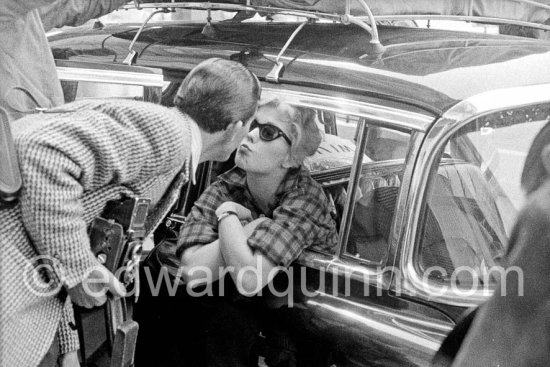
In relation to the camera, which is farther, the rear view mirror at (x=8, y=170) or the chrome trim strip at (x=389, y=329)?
the chrome trim strip at (x=389, y=329)

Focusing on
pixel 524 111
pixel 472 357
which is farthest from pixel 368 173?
pixel 472 357

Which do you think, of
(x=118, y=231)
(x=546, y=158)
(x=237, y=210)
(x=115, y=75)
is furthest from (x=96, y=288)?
(x=546, y=158)

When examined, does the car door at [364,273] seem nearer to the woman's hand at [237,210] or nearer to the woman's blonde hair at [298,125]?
the woman's blonde hair at [298,125]

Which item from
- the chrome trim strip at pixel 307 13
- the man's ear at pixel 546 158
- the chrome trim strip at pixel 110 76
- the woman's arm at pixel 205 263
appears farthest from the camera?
the chrome trim strip at pixel 110 76

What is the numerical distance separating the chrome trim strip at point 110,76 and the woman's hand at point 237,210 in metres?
0.67

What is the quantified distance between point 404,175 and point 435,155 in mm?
110

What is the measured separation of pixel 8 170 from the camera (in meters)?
2.27

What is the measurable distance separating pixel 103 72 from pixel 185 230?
0.92 meters

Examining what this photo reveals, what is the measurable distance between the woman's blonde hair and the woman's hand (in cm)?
24

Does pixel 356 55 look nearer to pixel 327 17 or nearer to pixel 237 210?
pixel 327 17

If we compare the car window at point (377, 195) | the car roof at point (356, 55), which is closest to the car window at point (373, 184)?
the car window at point (377, 195)

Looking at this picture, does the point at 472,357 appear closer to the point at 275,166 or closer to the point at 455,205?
the point at 455,205

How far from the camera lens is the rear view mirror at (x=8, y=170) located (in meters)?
2.26

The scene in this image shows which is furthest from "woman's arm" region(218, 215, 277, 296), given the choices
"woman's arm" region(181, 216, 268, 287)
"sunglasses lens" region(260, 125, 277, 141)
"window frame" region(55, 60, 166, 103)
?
"window frame" region(55, 60, 166, 103)
